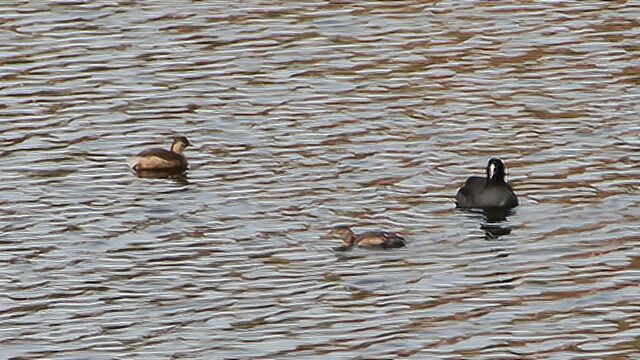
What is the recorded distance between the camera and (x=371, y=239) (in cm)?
1841

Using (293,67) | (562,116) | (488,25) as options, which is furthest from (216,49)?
(562,116)

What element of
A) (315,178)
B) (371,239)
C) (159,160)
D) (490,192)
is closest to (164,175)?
(159,160)

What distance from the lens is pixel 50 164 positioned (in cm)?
2205

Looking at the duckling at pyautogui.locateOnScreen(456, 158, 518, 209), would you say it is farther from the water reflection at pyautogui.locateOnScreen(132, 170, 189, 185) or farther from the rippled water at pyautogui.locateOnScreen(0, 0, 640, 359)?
the water reflection at pyautogui.locateOnScreen(132, 170, 189, 185)

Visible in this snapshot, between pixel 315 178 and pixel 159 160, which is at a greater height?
pixel 159 160

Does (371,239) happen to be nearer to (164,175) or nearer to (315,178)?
(315,178)

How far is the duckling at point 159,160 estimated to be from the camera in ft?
71.7

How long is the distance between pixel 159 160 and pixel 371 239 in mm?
4282

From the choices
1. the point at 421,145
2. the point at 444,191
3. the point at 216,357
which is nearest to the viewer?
the point at 216,357

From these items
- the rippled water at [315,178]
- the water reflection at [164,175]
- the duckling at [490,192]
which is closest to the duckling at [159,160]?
the water reflection at [164,175]

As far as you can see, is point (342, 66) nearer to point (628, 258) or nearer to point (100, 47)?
point (100, 47)

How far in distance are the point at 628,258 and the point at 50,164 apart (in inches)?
290

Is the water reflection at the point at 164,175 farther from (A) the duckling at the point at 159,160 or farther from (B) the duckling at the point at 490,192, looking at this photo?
(B) the duckling at the point at 490,192

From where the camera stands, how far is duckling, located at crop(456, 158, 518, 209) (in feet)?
66.1
